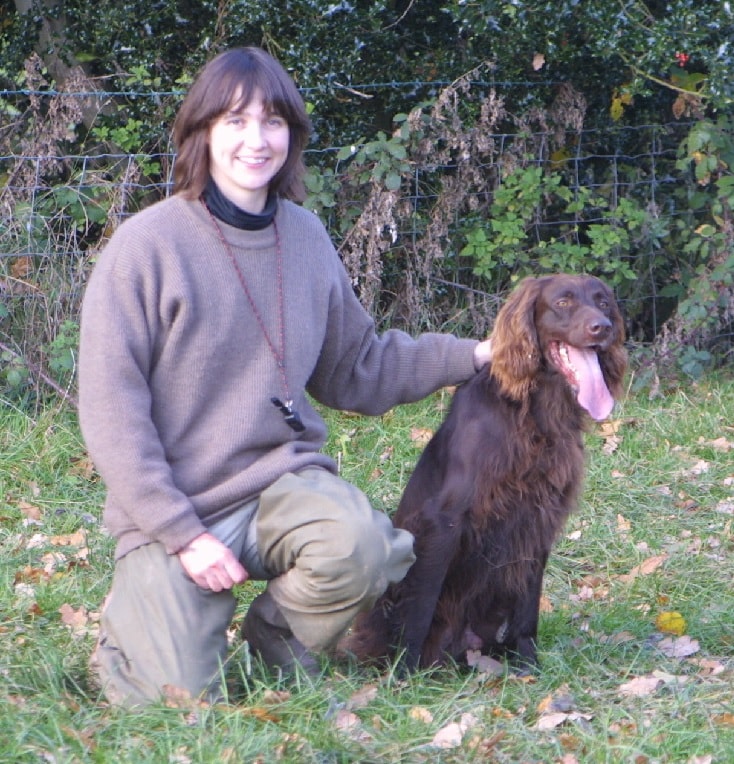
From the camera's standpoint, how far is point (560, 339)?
131 inches

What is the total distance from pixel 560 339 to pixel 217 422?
1.04 meters

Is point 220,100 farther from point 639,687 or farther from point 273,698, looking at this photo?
point 639,687

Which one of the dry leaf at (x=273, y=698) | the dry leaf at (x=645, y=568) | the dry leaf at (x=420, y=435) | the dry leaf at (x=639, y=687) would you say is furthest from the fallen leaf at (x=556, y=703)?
the dry leaf at (x=420, y=435)

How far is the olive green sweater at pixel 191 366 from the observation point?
9.09 ft

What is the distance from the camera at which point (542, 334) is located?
10.9ft

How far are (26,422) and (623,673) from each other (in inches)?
115

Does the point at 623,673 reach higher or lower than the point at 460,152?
lower

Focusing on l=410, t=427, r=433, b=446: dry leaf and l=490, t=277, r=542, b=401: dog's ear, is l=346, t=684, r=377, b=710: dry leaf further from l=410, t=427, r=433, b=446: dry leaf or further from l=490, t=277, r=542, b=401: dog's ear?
l=410, t=427, r=433, b=446: dry leaf

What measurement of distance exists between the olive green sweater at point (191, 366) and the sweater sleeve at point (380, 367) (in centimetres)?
17

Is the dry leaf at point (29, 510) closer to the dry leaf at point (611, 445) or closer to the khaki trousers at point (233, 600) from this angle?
the khaki trousers at point (233, 600)

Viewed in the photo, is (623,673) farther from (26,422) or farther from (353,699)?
(26,422)

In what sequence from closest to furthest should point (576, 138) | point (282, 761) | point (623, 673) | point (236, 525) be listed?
1. point (282, 761)
2. point (236, 525)
3. point (623, 673)
4. point (576, 138)

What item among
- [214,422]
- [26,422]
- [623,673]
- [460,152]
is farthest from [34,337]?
[623,673]

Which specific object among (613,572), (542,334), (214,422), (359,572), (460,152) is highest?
(460,152)
